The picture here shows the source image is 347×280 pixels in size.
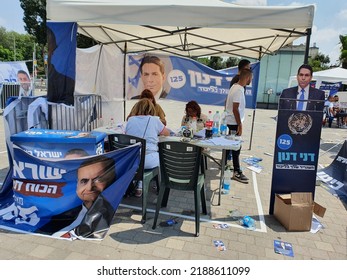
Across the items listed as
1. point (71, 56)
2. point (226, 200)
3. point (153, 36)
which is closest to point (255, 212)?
point (226, 200)

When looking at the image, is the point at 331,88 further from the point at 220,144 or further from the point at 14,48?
the point at 14,48

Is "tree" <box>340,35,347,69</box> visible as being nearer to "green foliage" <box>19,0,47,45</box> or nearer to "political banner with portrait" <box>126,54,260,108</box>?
Answer: "political banner with portrait" <box>126,54,260,108</box>

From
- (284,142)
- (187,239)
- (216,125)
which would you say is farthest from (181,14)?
(187,239)

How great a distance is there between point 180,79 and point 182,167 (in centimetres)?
445

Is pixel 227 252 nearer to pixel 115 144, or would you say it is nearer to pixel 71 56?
pixel 115 144

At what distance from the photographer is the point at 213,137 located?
3986 mm

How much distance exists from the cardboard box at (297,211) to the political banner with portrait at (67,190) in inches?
74.2

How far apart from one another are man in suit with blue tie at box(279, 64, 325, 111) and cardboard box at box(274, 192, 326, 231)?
3.45ft

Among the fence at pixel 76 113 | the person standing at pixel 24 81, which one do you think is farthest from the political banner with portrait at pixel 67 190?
the person standing at pixel 24 81

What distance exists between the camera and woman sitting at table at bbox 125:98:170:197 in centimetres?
337

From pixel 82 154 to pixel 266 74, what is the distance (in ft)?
78.4

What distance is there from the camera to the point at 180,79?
693 cm

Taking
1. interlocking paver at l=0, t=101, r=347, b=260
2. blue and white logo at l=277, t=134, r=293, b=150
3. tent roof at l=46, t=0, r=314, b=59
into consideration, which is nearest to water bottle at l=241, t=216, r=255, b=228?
interlocking paver at l=0, t=101, r=347, b=260

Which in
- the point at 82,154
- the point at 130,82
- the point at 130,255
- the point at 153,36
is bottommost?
the point at 130,255
